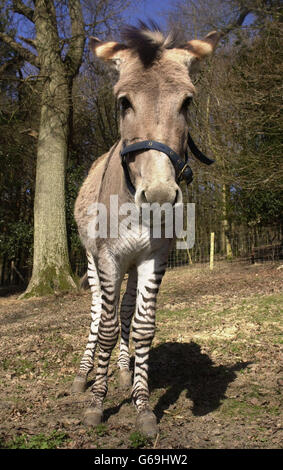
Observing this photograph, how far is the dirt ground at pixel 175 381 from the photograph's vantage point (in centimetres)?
263

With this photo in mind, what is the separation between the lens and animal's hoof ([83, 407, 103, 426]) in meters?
2.84

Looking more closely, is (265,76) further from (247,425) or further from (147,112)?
(247,425)

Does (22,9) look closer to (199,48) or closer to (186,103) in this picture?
(199,48)

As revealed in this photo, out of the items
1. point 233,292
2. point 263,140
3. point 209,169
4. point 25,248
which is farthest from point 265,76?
point 25,248

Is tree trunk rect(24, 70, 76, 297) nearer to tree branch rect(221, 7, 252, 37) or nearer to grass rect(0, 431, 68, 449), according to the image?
tree branch rect(221, 7, 252, 37)

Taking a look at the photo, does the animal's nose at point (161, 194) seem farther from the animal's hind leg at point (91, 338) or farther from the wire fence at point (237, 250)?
the wire fence at point (237, 250)

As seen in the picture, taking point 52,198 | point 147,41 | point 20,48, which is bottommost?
point 52,198

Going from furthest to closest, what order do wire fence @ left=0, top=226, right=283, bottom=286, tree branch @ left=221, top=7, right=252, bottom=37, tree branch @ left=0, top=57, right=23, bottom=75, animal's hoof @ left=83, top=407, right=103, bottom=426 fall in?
wire fence @ left=0, top=226, right=283, bottom=286 → tree branch @ left=0, top=57, right=23, bottom=75 → tree branch @ left=221, top=7, right=252, bottom=37 → animal's hoof @ left=83, top=407, right=103, bottom=426

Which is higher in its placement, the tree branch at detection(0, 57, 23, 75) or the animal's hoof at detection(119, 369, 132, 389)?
the tree branch at detection(0, 57, 23, 75)

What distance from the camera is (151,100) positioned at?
100 inches

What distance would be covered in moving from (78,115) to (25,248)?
213 inches

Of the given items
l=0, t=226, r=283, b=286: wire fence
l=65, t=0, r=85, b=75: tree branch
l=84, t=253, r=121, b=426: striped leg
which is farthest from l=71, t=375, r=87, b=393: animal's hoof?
l=65, t=0, r=85, b=75: tree branch

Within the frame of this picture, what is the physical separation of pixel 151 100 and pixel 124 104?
235 mm

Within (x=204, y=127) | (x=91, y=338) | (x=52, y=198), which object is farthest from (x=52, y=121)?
(x=91, y=338)
